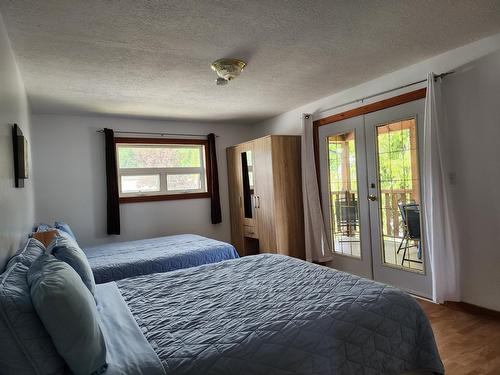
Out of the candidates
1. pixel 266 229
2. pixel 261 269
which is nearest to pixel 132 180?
pixel 266 229

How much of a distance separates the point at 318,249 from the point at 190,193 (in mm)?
2204

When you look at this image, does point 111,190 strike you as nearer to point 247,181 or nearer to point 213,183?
point 213,183

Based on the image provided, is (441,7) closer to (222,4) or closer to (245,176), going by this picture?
(222,4)

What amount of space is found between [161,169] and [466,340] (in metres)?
4.25

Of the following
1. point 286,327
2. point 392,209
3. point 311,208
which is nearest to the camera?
point 286,327

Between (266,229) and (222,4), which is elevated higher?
(222,4)

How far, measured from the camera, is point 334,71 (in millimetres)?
3336

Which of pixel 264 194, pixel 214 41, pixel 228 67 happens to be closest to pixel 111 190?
pixel 264 194

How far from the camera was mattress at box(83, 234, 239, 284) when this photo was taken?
293 cm

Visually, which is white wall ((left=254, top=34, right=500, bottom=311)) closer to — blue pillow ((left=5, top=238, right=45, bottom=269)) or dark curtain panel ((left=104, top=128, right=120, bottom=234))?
blue pillow ((left=5, top=238, right=45, bottom=269))

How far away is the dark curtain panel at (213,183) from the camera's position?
5.36m

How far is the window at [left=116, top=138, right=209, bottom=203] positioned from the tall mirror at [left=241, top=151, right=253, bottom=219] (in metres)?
0.69

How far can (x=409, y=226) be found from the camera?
3451 mm

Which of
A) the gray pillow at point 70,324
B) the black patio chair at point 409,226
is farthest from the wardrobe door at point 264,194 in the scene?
the gray pillow at point 70,324
